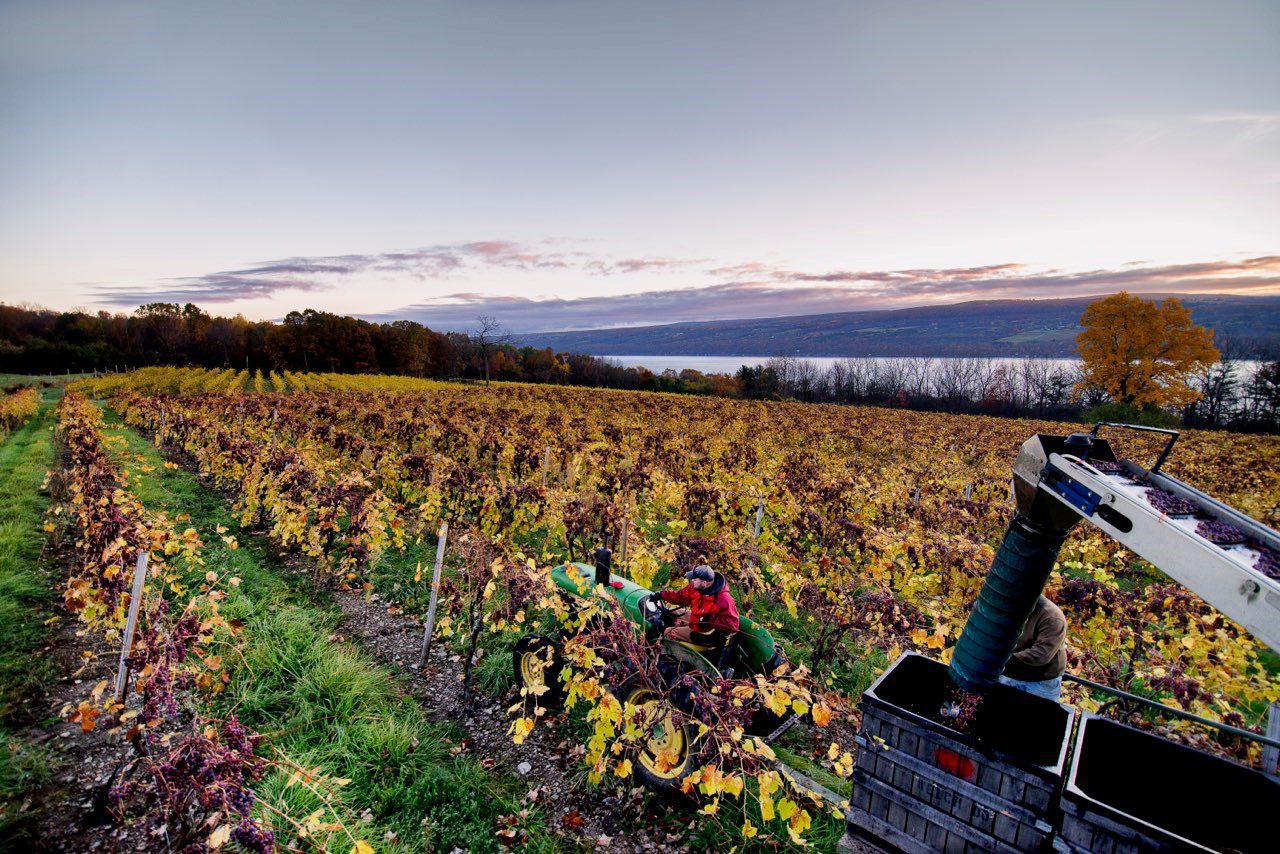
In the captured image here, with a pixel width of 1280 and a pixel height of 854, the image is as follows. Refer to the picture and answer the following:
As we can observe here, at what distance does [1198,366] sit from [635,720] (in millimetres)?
57493

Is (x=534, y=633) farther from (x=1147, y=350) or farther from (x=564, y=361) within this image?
(x=564, y=361)

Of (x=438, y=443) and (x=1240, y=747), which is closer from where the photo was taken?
(x=1240, y=747)

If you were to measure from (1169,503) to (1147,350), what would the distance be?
54689 mm

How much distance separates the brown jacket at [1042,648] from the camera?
12.7 feet

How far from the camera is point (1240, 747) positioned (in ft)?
13.7

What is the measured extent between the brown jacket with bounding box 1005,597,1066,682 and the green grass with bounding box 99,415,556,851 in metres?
3.60

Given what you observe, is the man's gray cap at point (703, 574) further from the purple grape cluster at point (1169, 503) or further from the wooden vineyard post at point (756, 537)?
the purple grape cluster at point (1169, 503)

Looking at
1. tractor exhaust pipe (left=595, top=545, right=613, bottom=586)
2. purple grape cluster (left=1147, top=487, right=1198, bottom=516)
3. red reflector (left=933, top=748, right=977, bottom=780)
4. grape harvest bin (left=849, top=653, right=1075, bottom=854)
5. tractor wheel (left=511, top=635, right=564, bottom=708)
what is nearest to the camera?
purple grape cluster (left=1147, top=487, right=1198, bottom=516)

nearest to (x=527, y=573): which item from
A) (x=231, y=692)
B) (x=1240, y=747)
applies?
(x=231, y=692)

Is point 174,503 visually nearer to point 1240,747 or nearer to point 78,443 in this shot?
point 78,443

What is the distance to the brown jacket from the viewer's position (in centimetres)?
386

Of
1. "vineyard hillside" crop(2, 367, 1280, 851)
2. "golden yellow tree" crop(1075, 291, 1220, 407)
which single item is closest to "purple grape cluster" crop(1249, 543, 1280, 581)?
"vineyard hillside" crop(2, 367, 1280, 851)

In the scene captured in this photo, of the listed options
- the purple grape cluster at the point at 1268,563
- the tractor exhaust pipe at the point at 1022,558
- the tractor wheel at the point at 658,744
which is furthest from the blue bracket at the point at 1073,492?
the tractor wheel at the point at 658,744

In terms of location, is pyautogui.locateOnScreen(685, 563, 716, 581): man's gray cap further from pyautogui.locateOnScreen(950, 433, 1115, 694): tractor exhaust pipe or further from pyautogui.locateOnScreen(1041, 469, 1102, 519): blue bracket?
pyautogui.locateOnScreen(1041, 469, 1102, 519): blue bracket
